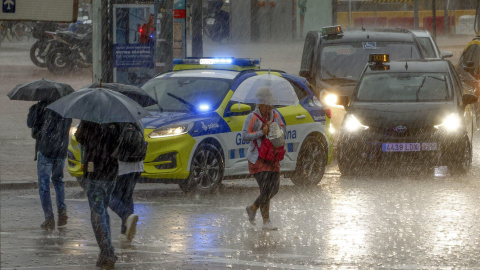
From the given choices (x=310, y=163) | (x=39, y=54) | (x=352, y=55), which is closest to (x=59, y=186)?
(x=310, y=163)

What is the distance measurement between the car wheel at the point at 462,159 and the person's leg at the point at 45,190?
632 centimetres

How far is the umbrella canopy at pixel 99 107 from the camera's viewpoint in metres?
8.18

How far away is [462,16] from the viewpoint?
49.6 metres

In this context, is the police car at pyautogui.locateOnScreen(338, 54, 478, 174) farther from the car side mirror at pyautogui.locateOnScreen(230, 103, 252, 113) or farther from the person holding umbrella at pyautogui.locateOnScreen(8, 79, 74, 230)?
the person holding umbrella at pyautogui.locateOnScreen(8, 79, 74, 230)

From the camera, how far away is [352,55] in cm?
1872

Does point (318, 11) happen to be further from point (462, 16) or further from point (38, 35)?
point (38, 35)

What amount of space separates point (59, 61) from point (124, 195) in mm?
21989

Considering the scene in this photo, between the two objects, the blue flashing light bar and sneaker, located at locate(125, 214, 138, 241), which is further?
the blue flashing light bar

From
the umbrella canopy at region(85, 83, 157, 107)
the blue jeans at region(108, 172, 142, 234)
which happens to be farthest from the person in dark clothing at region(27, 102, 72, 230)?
the blue jeans at region(108, 172, 142, 234)

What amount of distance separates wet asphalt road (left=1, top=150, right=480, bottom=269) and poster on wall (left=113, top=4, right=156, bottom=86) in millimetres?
3911

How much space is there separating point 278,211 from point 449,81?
477cm

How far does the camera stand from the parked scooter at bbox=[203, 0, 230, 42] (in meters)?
46.8

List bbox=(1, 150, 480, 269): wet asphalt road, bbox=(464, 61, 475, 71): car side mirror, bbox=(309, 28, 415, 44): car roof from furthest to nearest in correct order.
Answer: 1. bbox=(464, 61, 475, 71): car side mirror
2. bbox=(309, 28, 415, 44): car roof
3. bbox=(1, 150, 480, 269): wet asphalt road

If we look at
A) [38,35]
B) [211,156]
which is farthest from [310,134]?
[38,35]
